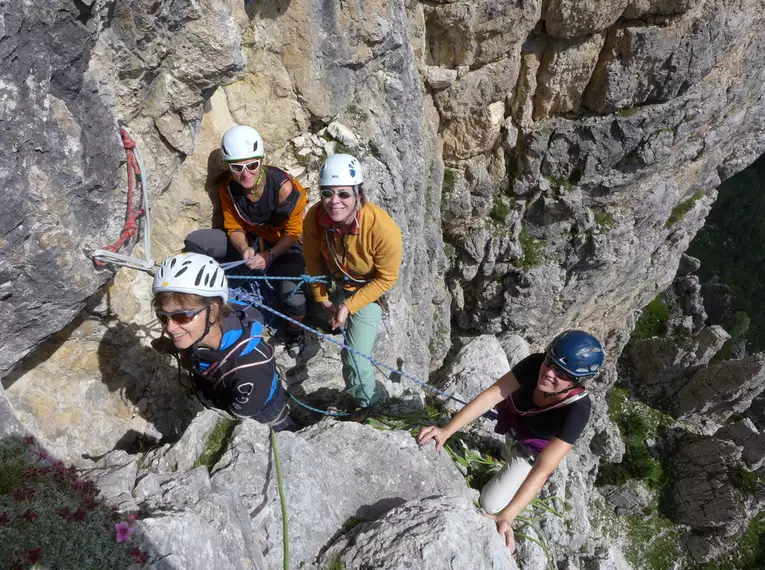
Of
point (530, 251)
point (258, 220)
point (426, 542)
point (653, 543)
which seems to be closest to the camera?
point (426, 542)

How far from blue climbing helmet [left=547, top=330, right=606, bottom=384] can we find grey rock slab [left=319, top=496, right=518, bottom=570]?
4.68ft

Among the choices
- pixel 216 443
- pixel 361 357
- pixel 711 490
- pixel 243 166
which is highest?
pixel 243 166

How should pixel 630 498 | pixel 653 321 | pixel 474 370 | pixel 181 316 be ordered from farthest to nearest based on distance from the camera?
pixel 653 321 < pixel 630 498 < pixel 474 370 < pixel 181 316

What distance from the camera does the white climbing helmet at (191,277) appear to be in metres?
3.75

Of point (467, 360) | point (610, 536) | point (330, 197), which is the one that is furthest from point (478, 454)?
point (610, 536)

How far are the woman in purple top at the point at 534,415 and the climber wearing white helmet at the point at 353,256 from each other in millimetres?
1498

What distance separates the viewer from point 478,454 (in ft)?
17.9

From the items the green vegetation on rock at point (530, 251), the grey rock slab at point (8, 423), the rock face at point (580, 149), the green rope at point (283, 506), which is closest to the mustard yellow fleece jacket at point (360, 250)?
the green rope at point (283, 506)

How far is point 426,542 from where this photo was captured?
10.5 feet

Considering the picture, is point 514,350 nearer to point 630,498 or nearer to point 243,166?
point 243,166

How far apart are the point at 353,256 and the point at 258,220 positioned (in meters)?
1.55

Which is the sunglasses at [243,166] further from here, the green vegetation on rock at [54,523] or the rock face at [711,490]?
the rock face at [711,490]

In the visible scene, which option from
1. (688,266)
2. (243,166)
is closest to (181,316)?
(243,166)

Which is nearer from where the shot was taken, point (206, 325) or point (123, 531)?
point (123, 531)
